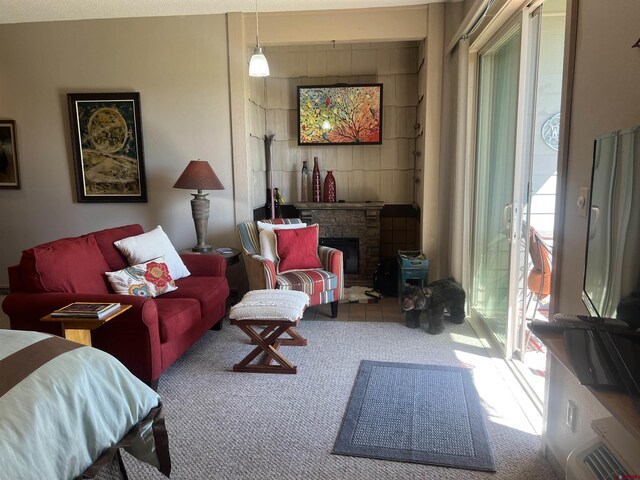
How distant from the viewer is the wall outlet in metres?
1.83

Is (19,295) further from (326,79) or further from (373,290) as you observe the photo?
(326,79)

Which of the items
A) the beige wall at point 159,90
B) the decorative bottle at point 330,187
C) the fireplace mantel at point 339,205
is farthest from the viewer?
the decorative bottle at point 330,187

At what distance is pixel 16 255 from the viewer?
4730 mm

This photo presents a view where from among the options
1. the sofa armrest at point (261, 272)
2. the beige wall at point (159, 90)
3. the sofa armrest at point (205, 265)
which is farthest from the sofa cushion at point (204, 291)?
the beige wall at point (159, 90)

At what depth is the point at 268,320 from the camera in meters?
2.91

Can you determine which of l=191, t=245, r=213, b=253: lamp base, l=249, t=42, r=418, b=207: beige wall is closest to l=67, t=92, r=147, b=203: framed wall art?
l=191, t=245, r=213, b=253: lamp base

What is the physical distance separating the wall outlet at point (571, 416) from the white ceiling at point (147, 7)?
346 centimetres

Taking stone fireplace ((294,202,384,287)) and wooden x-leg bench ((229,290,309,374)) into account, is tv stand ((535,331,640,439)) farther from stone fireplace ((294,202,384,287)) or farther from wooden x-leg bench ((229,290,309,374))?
stone fireplace ((294,202,384,287))

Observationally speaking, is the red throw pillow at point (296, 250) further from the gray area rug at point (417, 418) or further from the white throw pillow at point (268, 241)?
the gray area rug at point (417, 418)

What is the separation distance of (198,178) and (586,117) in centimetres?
301

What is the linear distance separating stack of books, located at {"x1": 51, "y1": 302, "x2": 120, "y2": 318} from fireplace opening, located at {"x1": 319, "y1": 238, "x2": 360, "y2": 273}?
9.19 feet

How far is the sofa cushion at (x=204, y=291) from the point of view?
327 cm

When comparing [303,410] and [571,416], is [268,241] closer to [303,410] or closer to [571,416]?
[303,410]

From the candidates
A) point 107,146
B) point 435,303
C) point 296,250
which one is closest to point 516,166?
point 435,303
